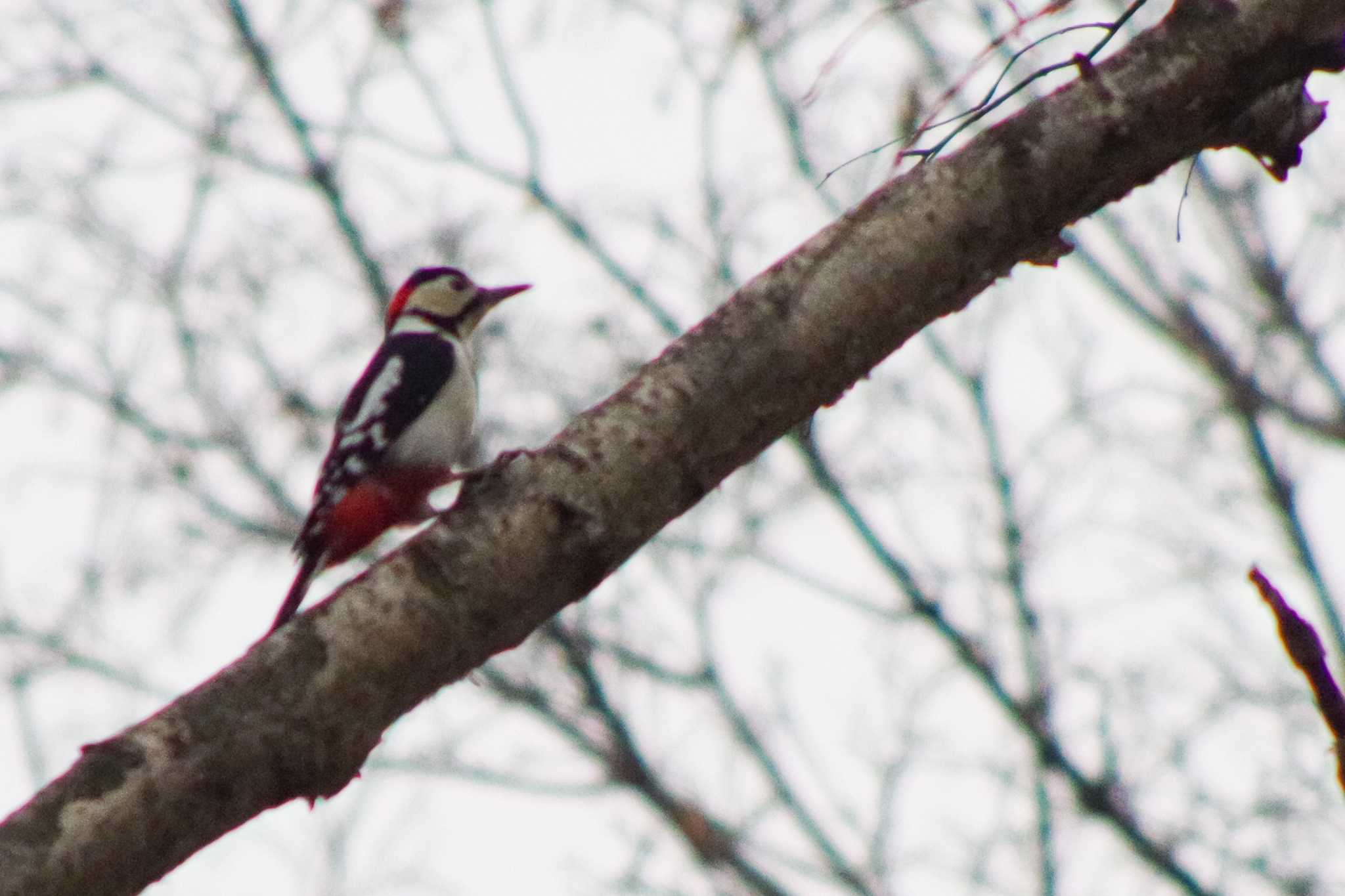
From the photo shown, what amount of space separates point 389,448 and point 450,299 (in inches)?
64.5

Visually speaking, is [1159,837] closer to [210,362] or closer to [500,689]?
[500,689]

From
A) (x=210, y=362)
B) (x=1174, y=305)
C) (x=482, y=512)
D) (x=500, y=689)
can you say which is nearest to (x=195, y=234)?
(x=210, y=362)

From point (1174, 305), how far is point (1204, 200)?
0.87 meters

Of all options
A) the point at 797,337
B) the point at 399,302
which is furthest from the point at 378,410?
the point at 797,337

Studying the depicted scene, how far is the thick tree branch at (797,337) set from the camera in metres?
2.31

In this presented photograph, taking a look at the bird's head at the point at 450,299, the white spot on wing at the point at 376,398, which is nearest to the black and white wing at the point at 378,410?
the white spot on wing at the point at 376,398

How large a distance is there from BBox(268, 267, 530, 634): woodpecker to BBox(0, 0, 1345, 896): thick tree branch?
6.20 feet

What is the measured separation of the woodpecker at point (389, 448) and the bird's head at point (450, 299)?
18.5 inches

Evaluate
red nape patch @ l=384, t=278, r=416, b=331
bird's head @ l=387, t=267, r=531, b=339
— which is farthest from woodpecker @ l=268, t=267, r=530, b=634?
red nape patch @ l=384, t=278, r=416, b=331

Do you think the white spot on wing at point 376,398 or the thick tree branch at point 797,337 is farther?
the white spot on wing at point 376,398

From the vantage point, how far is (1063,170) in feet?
8.00

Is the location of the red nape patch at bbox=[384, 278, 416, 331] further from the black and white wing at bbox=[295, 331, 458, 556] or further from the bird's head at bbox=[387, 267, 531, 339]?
the black and white wing at bbox=[295, 331, 458, 556]

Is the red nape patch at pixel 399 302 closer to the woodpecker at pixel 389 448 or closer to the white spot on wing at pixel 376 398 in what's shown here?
the woodpecker at pixel 389 448

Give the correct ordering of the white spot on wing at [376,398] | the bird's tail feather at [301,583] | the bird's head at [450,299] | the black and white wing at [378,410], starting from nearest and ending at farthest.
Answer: the bird's tail feather at [301,583]
the black and white wing at [378,410]
the white spot on wing at [376,398]
the bird's head at [450,299]
